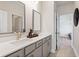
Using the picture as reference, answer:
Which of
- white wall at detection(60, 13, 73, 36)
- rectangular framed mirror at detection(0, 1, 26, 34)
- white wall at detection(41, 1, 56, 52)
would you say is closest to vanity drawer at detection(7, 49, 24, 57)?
rectangular framed mirror at detection(0, 1, 26, 34)

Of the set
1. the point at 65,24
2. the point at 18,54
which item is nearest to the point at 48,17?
the point at 18,54

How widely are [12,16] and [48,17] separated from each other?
270 centimetres

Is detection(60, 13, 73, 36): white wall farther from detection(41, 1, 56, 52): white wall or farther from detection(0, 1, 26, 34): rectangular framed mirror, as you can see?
detection(0, 1, 26, 34): rectangular framed mirror

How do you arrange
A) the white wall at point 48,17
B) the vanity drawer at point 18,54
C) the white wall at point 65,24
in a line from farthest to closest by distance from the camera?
the white wall at point 65,24
the white wall at point 48,17
the vanity drawer at point 18,54

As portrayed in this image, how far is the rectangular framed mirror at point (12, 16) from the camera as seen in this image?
8.19ft

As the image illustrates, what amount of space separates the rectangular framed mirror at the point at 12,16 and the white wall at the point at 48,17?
76.1 inches

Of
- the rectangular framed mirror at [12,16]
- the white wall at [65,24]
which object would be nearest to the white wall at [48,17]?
the rectangular framed mirror at [12,16]

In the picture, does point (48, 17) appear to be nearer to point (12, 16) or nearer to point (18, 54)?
point (12, 16)

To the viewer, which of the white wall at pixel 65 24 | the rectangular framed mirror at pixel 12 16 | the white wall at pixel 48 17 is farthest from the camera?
the white wall at pixel 65 24

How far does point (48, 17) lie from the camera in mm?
5379

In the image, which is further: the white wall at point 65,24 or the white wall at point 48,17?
the white wall at point 65,24

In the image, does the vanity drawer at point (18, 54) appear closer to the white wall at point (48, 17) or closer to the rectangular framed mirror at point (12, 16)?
the rectangular framed mirror at point (12, 16)

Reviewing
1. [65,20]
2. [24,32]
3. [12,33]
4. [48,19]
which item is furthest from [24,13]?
[65,20]

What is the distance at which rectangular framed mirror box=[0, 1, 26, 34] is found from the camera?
250cm
